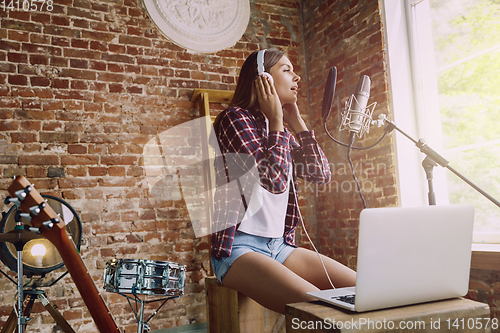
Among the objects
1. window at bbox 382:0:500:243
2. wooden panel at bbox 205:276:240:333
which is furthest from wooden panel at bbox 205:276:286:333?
window at bbox 382:0:500:243

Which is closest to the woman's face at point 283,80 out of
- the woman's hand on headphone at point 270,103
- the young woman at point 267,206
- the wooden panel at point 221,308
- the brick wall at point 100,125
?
the young woman at point 267,206

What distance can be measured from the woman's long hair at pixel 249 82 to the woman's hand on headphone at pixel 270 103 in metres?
0.04

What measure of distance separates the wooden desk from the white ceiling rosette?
2.52m

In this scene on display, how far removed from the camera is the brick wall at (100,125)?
2514 mm

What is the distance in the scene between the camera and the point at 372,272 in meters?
0.88

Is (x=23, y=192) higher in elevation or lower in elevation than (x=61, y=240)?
higher

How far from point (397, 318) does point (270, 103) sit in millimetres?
1015

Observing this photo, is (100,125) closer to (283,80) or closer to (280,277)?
(283,80)

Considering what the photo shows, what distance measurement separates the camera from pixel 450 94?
2.43 m

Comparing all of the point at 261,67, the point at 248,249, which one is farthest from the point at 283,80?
the point at 248,249

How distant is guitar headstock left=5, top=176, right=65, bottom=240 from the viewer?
117cm

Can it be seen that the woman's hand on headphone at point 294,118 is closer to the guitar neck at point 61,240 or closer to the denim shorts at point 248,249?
the denim shorts at point 248,249

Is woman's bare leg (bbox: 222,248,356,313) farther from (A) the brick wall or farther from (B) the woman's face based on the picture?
(A) the brick wall
